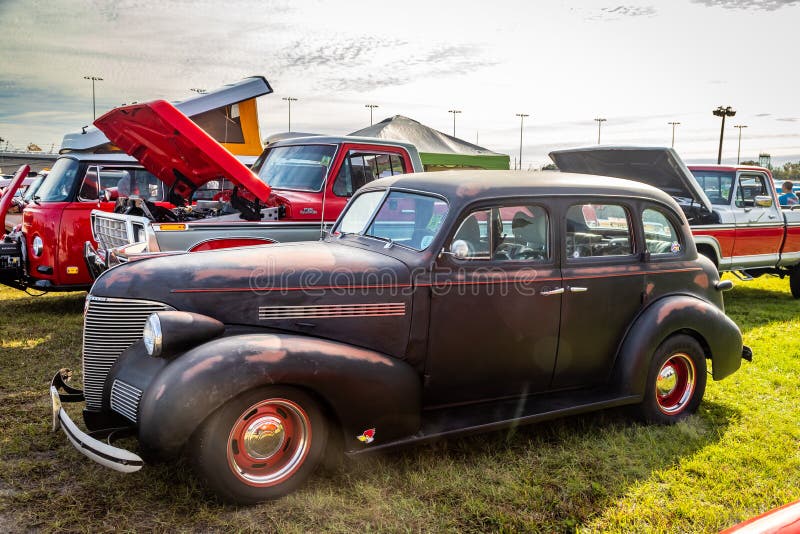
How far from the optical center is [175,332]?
11.0 feet

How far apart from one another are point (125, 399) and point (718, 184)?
9.47 m

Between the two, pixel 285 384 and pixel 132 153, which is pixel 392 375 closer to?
pixel 285 384

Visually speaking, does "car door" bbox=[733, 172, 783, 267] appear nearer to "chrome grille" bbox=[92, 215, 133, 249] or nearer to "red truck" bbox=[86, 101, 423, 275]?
"red truck" bbox=[86, 101, 423, 275]

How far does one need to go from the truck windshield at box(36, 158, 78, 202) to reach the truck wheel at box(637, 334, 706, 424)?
24.5ft

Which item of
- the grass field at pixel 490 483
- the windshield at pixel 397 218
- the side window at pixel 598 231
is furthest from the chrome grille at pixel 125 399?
the side window at pixel 598 231

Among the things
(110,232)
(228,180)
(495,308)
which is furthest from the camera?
(228,180)

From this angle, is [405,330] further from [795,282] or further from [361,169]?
[795,282]

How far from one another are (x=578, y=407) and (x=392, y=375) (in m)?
1.44

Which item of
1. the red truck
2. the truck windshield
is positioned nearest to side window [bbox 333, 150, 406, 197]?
the red truck

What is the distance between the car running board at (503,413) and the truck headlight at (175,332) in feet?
3.49

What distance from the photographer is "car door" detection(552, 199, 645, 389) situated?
4344 millimetres

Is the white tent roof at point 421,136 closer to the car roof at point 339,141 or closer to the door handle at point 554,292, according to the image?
the car roof at point 339,141

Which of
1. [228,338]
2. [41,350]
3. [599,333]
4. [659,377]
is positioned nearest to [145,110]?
[41,350]

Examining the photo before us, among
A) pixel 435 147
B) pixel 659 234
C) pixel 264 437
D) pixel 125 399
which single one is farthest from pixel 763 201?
pixel 435 147
